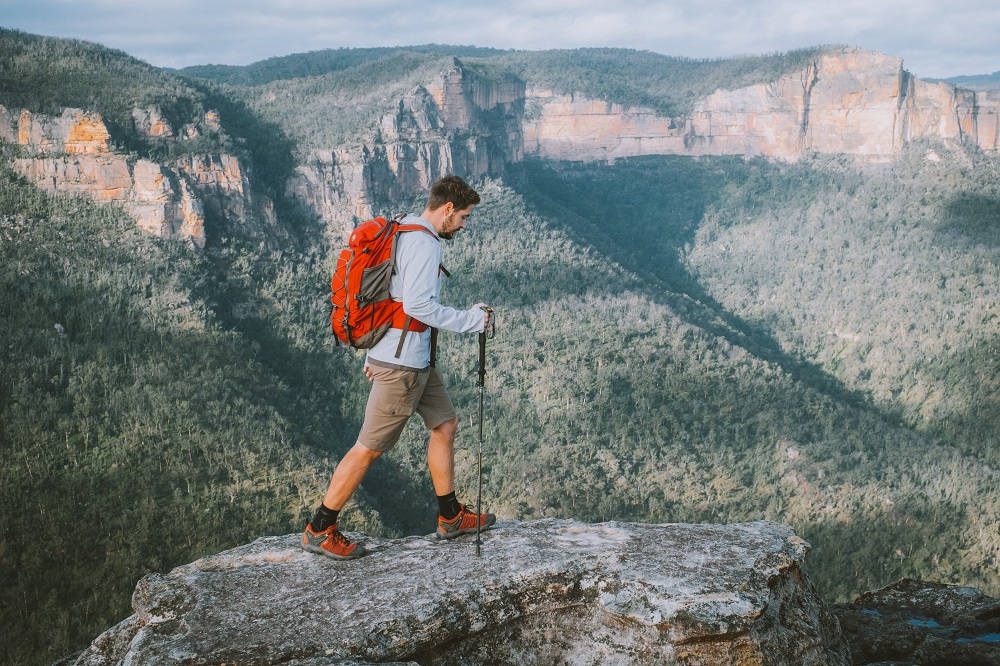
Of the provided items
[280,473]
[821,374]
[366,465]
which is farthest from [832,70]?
[366,465]

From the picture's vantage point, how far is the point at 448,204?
16.6 ft

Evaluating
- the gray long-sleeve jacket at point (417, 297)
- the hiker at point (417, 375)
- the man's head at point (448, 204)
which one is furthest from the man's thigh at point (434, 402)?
the man's head at point (448, 204)

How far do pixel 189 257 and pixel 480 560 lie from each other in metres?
31.4

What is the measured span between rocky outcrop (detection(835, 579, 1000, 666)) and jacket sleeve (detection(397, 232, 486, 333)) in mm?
3782

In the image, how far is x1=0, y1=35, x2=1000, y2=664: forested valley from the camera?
66.9 feet

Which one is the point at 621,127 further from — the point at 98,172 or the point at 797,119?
the point at 98,172

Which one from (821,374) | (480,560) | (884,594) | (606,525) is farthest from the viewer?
(821,374)

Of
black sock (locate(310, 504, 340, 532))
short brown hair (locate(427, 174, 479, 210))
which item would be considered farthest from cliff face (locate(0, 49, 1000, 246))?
short brown hair (locate(427, 174, 479, 210))

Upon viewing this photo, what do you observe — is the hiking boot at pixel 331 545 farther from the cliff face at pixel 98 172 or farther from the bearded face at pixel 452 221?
the cliff face at pixel 98 172

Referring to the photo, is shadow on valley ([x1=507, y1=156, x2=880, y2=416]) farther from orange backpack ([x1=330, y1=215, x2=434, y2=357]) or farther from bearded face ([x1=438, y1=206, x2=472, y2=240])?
orange backpack ([x1=330, y1=215, x2=434, y2=357])

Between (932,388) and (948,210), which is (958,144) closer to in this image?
(948,210)

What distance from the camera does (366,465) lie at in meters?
5.29

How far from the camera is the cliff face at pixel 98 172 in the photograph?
3180cm

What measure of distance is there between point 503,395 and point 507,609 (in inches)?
1071
